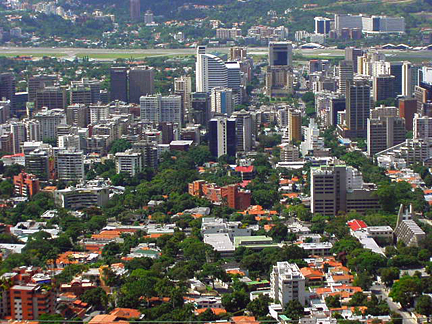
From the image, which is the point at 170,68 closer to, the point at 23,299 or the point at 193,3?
the point at 193,3

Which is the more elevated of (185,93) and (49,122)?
(185,93)

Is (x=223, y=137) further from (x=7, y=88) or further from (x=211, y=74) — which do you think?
(x=7, y=88)

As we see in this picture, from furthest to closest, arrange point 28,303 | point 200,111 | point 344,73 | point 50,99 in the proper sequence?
1. point 344,73
2. point 50,99
3. point 200,111
4. point 28,303

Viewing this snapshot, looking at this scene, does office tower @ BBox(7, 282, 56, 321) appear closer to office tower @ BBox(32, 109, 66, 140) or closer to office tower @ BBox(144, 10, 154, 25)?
office tower @ BBox(32, 109, 66, 140)

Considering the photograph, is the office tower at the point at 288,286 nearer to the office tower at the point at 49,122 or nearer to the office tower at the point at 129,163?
the office tower at the point at 129,163

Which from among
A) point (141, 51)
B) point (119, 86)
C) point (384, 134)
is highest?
point (141, 51)

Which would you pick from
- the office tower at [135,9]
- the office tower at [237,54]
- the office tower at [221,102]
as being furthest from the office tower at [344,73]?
the office tower at [135,9]

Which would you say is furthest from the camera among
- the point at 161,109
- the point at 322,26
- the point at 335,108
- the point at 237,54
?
the point at 322,26

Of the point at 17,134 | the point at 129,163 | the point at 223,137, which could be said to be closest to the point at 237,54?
the point at 17,134
